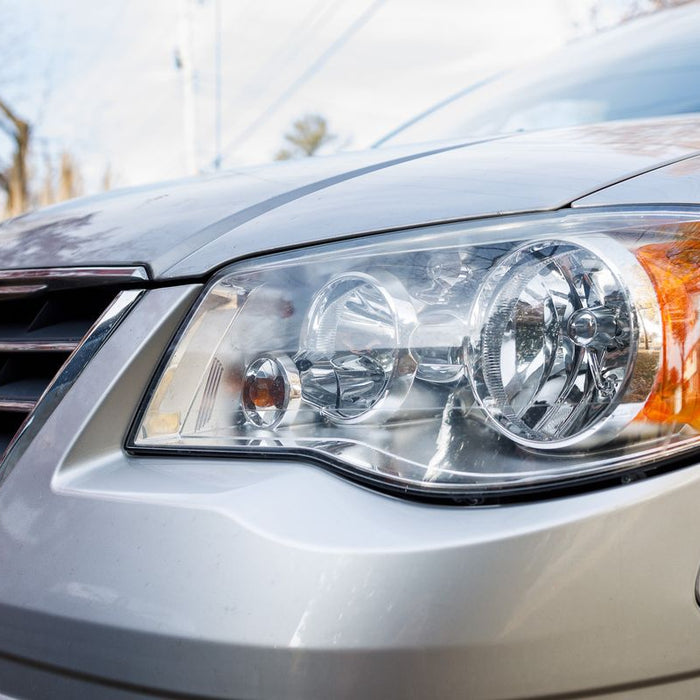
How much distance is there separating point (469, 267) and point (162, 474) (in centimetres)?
46

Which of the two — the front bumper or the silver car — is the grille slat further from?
the front bumper

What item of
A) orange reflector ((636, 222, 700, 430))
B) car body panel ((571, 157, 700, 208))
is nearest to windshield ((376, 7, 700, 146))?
car body panel ((571, 157, 700, 208))

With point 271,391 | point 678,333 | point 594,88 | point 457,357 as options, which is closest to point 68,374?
point 271,391

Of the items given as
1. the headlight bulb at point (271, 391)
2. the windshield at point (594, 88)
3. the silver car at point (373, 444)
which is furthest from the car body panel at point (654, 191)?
the windshield at point (594, 88)

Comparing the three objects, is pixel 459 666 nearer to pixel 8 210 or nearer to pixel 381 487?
pixel 381 487

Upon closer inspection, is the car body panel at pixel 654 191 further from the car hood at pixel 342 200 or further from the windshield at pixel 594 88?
the windshield at pixel 594 88

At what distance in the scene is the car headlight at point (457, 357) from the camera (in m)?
0.95

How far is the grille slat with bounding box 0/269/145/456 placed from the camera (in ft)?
3.99

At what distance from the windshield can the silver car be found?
0.99 meters

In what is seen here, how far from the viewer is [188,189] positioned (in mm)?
1604

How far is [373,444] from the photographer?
1.02m

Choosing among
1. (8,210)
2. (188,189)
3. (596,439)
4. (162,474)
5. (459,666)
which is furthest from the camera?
(8,210)

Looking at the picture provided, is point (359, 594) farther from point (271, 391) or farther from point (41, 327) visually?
point (41, 327)

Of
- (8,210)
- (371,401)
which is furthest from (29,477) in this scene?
(8,210)
